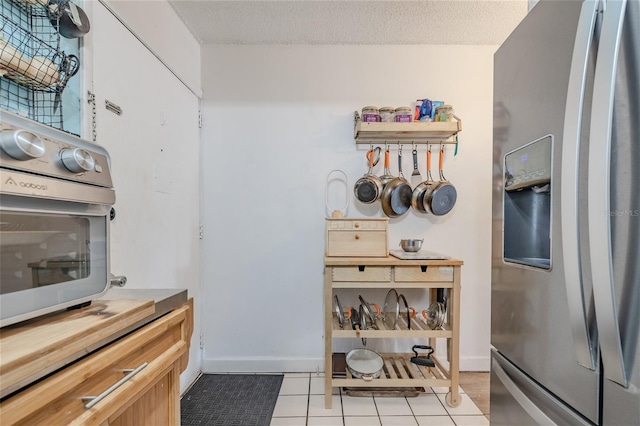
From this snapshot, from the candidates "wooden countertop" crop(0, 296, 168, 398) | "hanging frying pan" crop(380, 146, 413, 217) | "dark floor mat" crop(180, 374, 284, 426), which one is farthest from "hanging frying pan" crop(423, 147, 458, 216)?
"wooden countertop" crop(0, 296, 168, 398)

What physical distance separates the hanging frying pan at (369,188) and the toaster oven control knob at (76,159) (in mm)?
1652

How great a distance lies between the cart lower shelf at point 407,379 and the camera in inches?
68.4

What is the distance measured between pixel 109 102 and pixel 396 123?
5.08 feet

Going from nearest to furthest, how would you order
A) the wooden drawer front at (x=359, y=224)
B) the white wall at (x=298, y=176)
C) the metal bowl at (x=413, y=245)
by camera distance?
the wooden drawer front at (x=359, y=224) → the metal bowl at (x=413, y=245) → the white wall at (x=298, y=176)

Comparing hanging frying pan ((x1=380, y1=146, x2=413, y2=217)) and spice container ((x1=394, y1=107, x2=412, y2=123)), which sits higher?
spice container ((x1=394, y1=107, x2=412, y2=123))

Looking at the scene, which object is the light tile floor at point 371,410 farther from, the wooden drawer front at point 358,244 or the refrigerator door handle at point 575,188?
the refrigerator door handle at point 575,188

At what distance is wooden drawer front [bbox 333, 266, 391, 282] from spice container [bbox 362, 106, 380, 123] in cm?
97

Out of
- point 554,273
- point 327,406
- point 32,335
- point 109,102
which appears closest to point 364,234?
point 327,406

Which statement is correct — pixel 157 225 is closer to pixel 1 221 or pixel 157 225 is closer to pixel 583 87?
pixel 1 221

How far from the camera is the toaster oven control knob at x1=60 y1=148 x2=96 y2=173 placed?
63 centimetres

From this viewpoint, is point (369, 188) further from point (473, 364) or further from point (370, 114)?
point (473, 364)

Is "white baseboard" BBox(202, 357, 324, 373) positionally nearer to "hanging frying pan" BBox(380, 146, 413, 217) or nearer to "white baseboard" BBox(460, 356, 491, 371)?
"white baseboard" BBox(460, 356, 491, 371)

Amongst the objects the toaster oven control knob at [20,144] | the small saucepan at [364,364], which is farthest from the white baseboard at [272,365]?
the toaster oven control knob at [20,144]

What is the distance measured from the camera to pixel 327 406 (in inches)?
68.4
